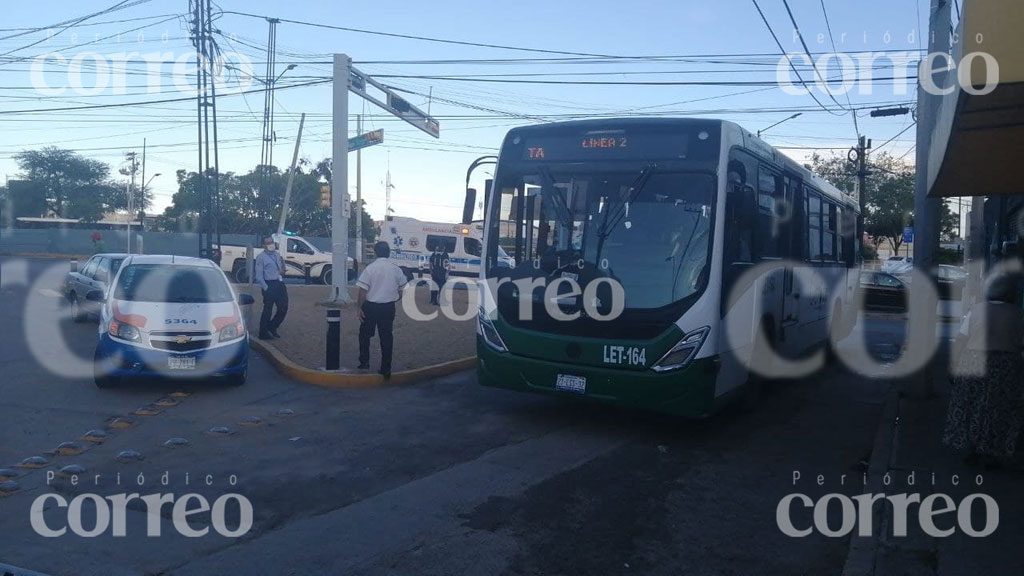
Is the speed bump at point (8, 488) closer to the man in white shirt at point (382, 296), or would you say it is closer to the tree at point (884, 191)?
the man in white shirt at point (382, 296)

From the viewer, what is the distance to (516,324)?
9.13 meters

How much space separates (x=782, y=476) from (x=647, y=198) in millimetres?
2972

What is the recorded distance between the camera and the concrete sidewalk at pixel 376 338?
13078 mm

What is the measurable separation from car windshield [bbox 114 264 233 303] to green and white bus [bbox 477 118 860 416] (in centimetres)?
453

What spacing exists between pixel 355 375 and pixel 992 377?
7376 millimetres

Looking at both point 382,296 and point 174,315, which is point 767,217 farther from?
point 174,315

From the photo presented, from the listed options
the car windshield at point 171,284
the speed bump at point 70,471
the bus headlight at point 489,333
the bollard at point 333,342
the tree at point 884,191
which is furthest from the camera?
the tree at point 884,191

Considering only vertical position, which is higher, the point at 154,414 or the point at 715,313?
the point at 715,313

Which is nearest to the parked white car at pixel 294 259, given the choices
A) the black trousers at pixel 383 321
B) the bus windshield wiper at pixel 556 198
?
the black trousers at pixel 383 321

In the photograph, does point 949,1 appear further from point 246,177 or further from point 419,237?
point 246,177

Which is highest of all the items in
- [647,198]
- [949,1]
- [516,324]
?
[949,1]

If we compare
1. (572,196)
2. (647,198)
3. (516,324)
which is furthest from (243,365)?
(647,198)

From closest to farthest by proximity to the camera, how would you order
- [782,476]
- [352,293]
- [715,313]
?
[782,476], [715,313], [352,293]

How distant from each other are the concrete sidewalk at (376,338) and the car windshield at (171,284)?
5.22ft
